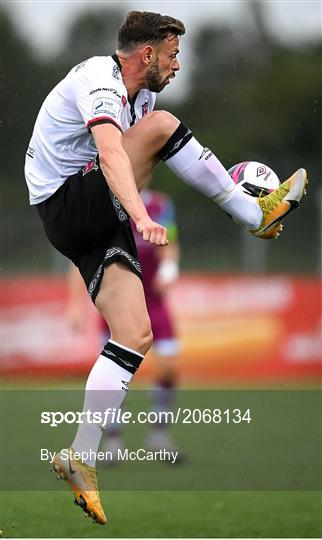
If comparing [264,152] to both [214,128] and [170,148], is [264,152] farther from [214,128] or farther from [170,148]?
[170,148]

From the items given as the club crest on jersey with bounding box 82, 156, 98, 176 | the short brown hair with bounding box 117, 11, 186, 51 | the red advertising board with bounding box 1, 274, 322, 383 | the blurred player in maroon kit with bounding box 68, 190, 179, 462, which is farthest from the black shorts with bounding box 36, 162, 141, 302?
the red advertising board with bounding box 1, 274, 322, 383

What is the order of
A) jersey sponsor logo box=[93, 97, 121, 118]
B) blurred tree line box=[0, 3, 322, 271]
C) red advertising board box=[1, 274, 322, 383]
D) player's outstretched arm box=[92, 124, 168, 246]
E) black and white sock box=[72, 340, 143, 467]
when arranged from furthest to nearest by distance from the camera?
blurred tree line box=[0, 3, 322, 271], red advertising board box=[1, 274, 322, 383], black and white sock box=[72, 340, 143, 467], jersey sponsor logo box=[93, 97, 121, 118], player's outstretched arm box=[92, 124, 168, 246]

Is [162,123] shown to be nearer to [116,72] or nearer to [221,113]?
[116,72]

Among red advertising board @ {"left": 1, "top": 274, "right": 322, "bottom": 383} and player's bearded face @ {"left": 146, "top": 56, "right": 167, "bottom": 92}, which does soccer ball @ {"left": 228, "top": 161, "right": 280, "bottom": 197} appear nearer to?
player's bearded face @ {"left": 146, "top": 56, "right": 167, "bottom": 92}

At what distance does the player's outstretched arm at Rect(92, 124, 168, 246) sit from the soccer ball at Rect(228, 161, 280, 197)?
80 cm

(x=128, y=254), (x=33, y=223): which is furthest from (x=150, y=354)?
(x=128, y=254)

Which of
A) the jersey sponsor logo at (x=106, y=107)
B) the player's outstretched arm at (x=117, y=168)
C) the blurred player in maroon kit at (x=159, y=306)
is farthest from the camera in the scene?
the blurred player in maroon kit at (x=159, y=306)

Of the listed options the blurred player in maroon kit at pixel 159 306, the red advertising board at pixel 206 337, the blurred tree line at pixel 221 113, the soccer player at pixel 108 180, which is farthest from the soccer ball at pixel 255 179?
the red advertising board at pixel 206 337

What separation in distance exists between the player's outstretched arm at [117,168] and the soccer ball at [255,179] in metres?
0.80

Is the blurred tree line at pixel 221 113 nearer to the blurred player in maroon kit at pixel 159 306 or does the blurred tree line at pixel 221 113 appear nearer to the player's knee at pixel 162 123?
the blurred player in maroon kit at pixel 159 306

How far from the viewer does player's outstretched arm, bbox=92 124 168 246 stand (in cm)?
415

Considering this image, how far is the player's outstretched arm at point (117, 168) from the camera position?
4152mm

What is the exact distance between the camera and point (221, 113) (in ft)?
53.9

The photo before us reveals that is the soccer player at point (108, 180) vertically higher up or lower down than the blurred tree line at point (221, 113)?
higher up
